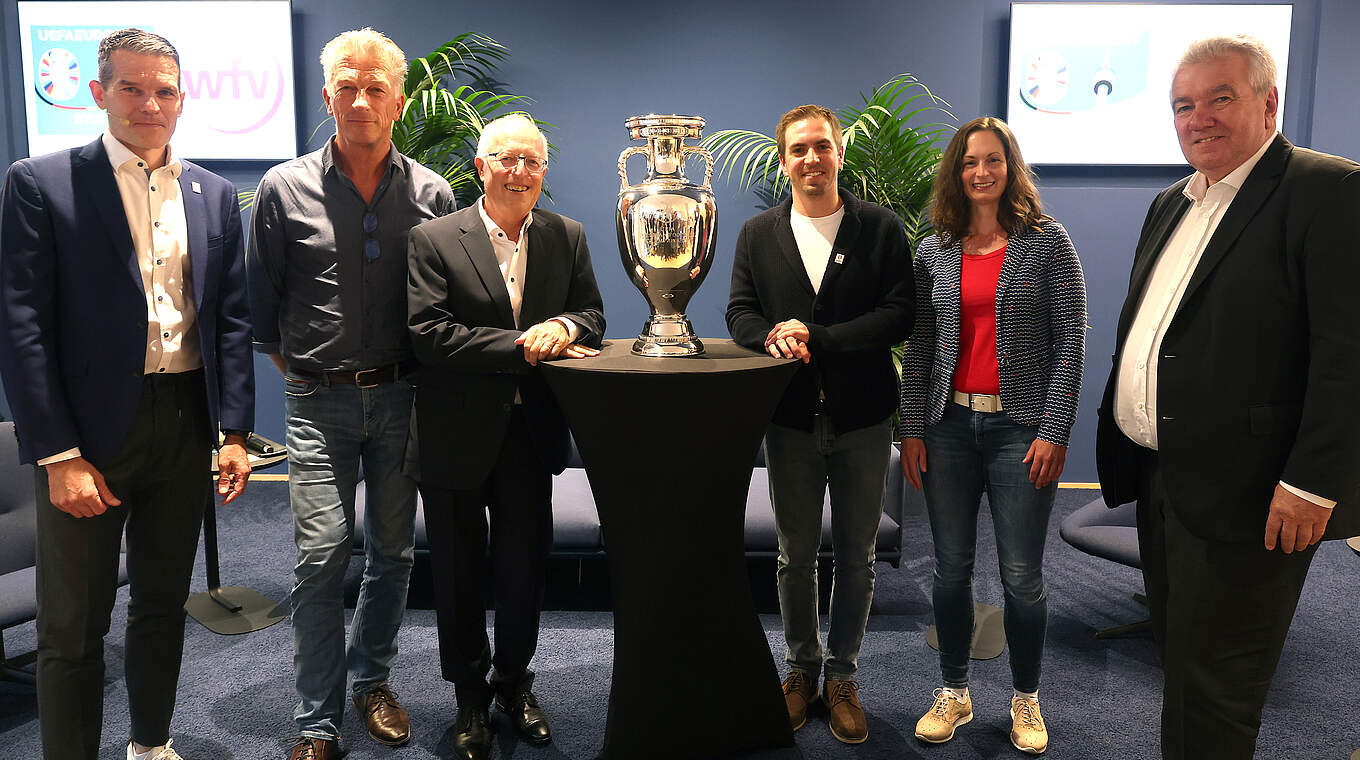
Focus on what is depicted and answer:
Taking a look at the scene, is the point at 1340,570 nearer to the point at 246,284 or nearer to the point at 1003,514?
the point at 1003,514

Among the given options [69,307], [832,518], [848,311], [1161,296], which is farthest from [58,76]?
[1161,296]

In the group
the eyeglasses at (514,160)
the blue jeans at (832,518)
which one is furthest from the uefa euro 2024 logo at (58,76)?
the blue jeans at (832,518)

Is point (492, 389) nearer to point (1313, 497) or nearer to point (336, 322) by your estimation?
point (336, 322)

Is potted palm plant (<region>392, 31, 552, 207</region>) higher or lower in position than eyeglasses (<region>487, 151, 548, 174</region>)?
higher

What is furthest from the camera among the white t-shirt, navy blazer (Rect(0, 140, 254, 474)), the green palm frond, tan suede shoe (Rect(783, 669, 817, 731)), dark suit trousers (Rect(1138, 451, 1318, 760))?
the green palm frond

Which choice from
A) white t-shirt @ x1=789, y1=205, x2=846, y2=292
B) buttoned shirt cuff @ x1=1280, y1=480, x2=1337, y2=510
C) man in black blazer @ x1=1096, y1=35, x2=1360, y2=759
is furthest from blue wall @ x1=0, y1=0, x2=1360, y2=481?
buttoned shirt cuff @ x1=1280, y1=480, x2=1337, y2=510

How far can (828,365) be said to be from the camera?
2213mm

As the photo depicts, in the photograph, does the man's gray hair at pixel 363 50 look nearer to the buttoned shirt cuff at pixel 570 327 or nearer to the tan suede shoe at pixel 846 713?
the buttoned shirt cuff at pixel 570 327

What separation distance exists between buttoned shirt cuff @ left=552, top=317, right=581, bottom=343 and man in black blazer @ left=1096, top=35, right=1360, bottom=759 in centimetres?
119

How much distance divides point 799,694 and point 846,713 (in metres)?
0.13

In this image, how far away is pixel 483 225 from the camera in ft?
6.95

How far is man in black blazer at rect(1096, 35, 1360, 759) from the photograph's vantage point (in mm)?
1485

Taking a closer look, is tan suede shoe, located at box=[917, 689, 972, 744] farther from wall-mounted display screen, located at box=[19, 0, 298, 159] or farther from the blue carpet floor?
wall-mounted display screen, located at box=[19, 0, 298, 159]

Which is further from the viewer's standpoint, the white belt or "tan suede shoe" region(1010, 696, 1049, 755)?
"tan suede shoe" region(1010, 696, 1049, 755)
